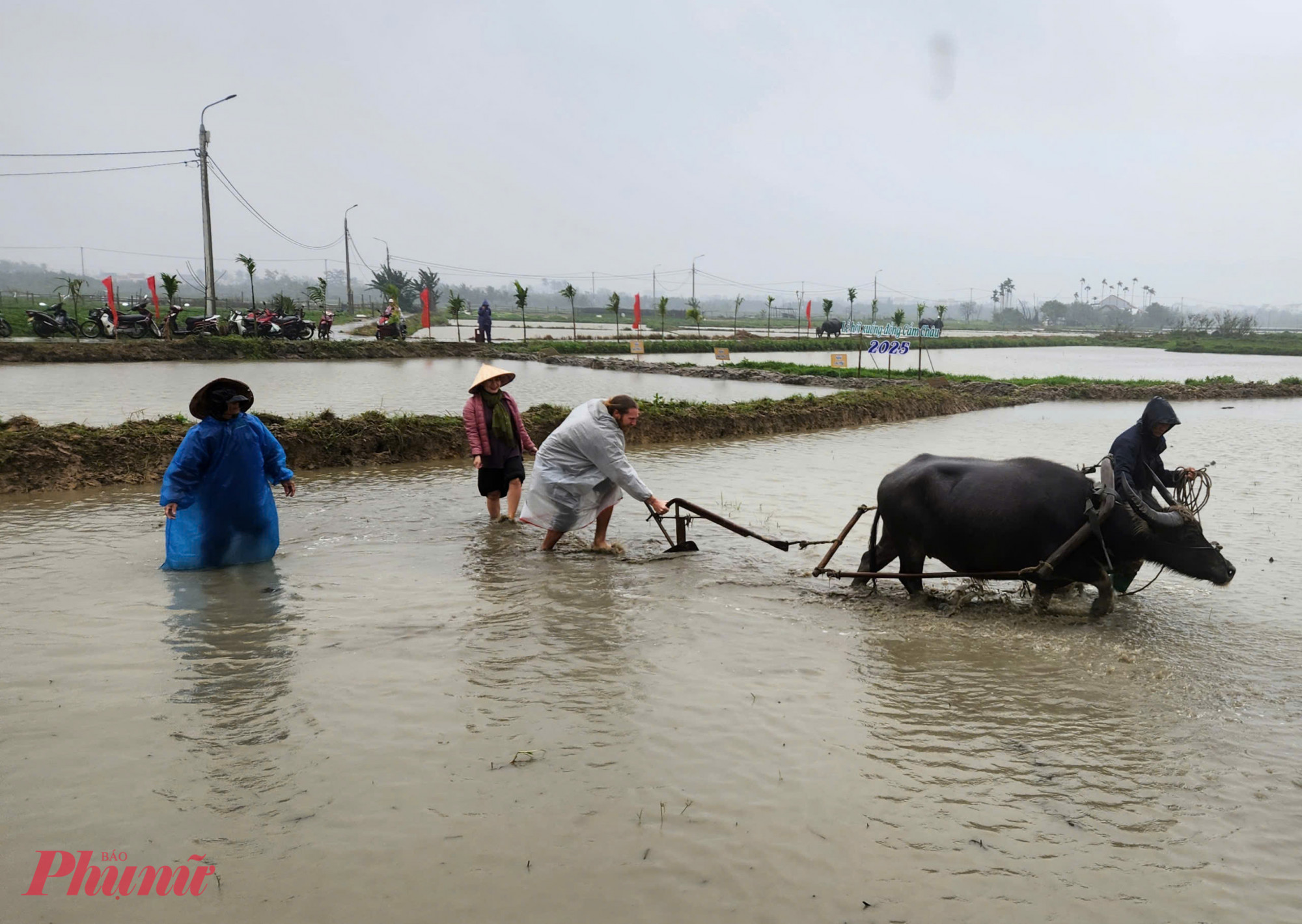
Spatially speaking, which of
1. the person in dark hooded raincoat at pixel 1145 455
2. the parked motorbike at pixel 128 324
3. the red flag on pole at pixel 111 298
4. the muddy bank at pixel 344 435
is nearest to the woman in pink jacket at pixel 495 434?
the muddy bank at pixel 344 435

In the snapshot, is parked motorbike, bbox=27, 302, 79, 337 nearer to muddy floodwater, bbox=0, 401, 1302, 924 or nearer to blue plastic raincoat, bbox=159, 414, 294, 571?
muddy floodwater, bbox=0, 401, 1302, 924

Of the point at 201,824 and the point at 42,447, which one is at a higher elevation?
the point at 42,447

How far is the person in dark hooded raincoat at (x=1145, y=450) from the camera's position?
16.7ft

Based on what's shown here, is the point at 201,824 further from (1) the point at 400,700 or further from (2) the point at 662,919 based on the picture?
(2) the point at 662,919

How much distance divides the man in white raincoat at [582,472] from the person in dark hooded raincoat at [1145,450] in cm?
284

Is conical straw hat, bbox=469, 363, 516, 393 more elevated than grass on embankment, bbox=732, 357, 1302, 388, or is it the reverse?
conical straw hat, bbox=469, 363, 516, 393

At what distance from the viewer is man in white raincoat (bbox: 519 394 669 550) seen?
19.9ft

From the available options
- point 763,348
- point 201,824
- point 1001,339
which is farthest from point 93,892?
point 1001,339

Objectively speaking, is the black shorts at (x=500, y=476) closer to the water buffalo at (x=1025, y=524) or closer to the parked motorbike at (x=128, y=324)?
the water buffalo at (x=1025, y=524)

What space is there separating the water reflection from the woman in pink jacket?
6.02 ft

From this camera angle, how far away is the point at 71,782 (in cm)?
310

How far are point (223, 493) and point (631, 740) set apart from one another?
332 cm

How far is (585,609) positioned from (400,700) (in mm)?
1571

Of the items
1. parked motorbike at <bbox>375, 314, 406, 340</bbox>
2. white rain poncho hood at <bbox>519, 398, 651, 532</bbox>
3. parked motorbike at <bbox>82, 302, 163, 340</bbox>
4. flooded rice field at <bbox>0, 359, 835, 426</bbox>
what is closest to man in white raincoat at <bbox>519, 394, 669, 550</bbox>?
white rain poncho hood at <bbox>519, 398, 651, 532</bbox>
